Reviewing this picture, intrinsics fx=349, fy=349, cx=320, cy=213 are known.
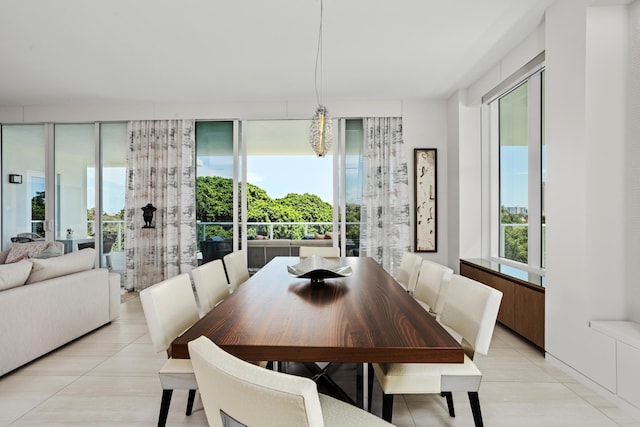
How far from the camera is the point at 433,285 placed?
2215mm

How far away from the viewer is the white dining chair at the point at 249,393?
0.70 m

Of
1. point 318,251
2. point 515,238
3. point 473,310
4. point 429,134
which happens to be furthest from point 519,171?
point 473,310

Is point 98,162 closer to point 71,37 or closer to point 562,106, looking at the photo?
point 71,37

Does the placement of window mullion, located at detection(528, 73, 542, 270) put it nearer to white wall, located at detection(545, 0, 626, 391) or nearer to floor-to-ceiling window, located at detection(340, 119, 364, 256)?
white wall, located at detection(545, 0, 626, 391)

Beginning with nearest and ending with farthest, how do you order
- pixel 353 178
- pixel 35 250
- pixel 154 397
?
1. pixel 154 397
2. pixel 35 250
3. pixel 353 178

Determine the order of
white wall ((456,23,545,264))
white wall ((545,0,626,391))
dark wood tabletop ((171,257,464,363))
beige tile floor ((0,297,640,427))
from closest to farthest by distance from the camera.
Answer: dark wood tabletop ((171,257,464,363)) → beige tile floor ((0,297,640,427)) → white wall ((545,0,626,391)) → white wall ((456,23,545,264))

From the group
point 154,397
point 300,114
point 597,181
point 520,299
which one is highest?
point 300,114

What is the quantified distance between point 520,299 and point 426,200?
2.19 meters

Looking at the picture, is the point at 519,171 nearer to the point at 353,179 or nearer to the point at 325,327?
the point at 353,179

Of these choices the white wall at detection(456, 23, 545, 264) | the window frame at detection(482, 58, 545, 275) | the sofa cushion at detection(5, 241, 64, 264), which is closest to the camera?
the window frame at detection(482, 58, 545, 275)

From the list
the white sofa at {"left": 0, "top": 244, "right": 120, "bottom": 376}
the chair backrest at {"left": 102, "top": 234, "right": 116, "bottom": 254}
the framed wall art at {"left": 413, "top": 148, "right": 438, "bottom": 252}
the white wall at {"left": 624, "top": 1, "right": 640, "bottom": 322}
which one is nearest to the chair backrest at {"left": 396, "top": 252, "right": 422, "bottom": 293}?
the white wall at {"left": 624, "top": 1, "right": 640, "bottom": 322}

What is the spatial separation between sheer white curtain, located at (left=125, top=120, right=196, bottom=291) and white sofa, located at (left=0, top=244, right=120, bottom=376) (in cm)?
159

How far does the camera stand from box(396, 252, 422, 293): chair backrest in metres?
2.68

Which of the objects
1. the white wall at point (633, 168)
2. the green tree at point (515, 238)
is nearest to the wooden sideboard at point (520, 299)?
the green tree at point (515, 238)
